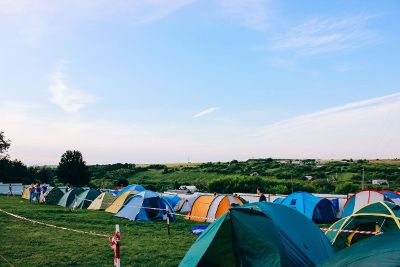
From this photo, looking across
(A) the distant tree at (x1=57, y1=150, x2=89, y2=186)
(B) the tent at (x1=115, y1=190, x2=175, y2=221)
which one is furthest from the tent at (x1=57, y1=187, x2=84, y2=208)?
(A) the distant tree at (x1=57, y1=150, x2=89, y2=186)

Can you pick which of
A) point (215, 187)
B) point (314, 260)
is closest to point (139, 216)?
point (314, 260)

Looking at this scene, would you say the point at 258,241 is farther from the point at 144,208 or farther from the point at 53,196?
the point at 53,196

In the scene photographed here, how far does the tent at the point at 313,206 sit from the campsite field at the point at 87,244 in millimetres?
6767

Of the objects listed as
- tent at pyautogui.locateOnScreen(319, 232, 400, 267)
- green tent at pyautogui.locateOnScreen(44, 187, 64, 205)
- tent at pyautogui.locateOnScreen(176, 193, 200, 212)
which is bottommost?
tent at pyautogui.locateOnScreen(176, 193, 200, 212)

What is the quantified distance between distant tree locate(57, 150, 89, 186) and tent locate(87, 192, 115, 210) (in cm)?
3518

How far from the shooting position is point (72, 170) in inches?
2384

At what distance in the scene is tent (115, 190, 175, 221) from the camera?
20.4 m

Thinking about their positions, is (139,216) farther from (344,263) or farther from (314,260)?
(344,263)

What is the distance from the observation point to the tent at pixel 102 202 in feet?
85.0

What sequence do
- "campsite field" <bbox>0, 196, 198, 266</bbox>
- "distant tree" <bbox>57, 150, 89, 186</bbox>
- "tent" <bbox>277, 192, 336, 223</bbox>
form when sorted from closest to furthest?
"campsite field" <bbox>0, 196, 198, 266</bbox> < "tent" <bbox>277, 192, 336, 223</bbox> < "distant tree" <bbox>57, 150, 89, 186</bbox>

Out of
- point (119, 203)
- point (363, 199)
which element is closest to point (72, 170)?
point (119, 203)

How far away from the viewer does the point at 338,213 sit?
23422mm

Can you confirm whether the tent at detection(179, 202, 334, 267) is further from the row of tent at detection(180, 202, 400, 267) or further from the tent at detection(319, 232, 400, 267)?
the tent at detection(319, 232, 400, 267)

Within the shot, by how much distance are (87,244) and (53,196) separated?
67.7 feet
